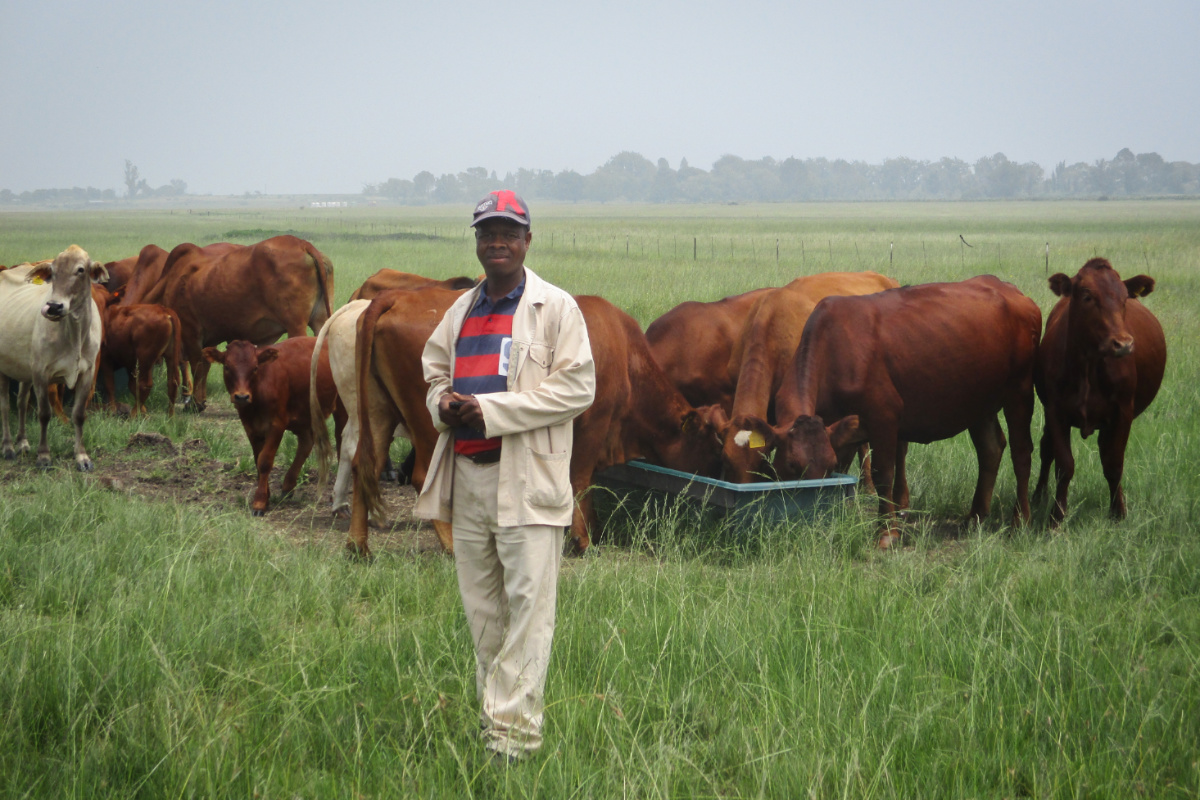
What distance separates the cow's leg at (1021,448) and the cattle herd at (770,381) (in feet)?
0.06

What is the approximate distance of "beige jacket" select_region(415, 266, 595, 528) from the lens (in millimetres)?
3484

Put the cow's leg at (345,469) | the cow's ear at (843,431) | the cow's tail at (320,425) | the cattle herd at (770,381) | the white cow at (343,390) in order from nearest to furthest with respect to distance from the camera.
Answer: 1. the cattle herd at (770,381)
2. the cow's ear at (843,431)
3. the white cow at (343,390)
4. the cow's leg at (345,469)
5. the cow's tail at (320,425)

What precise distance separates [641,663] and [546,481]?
1.12 meters

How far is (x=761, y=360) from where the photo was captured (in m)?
7.68

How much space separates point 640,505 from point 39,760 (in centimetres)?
472

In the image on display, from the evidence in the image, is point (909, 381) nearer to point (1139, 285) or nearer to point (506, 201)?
point (1139, 285)

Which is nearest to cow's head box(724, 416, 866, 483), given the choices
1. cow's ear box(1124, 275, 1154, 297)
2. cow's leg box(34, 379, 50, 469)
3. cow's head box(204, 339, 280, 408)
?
cow's ear box(1124, 275, 1154, 297)

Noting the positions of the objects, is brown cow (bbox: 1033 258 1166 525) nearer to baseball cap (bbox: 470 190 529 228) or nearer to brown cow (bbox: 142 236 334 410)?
baseball cap (bbox: 470 190 529 228)

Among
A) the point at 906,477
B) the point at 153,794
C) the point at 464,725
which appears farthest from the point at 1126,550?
the point at 153,794

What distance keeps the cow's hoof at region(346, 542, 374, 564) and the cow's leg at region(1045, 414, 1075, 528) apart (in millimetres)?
4704

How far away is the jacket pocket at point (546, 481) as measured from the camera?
3508 millimetres

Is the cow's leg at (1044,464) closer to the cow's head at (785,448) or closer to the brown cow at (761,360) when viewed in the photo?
the cow's head at (785,448)

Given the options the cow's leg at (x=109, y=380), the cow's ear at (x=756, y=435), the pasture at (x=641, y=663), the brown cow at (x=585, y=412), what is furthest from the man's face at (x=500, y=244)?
the cow's leg at (x=109, y=380)

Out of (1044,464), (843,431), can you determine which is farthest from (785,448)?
(1044,464)
